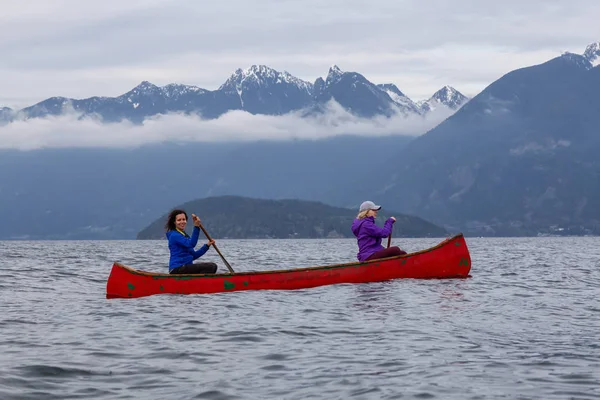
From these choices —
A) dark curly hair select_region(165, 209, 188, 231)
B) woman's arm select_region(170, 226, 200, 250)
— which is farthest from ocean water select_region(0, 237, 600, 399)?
dark curly hair select_region(165, 209, 188, 231)

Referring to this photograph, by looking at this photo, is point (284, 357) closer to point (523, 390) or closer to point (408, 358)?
point (408, 358)

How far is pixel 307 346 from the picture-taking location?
15.6m

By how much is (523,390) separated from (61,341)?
8773 mm

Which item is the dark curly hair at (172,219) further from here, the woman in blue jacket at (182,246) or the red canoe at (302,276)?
the red canoe at (302,276)

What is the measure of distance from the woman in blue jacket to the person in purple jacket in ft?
15.9

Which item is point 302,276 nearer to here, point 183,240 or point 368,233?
point 368,233

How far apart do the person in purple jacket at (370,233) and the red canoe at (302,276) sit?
68 cm

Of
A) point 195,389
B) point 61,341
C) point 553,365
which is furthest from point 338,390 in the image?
point 61,341

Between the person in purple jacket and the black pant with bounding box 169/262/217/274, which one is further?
the person in purple jacket

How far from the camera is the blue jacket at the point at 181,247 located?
79.6 feet

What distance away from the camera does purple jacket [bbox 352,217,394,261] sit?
2702 cm

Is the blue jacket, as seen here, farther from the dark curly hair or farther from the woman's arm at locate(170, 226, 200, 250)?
the dark curly hair

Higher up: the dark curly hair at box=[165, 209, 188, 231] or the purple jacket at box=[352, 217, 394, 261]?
the dark curly hair at box=[165, 209, 188, 231]

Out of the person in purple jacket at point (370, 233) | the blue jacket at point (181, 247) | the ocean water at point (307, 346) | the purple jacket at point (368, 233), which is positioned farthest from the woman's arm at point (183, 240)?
the purple jacket at point (368, 233)
